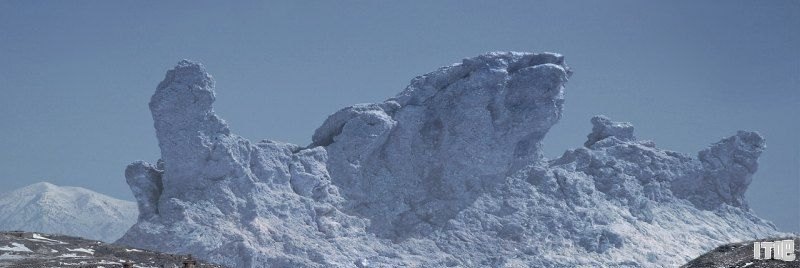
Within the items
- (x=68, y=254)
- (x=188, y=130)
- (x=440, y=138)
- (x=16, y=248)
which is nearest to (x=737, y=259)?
(x=68, y=254)

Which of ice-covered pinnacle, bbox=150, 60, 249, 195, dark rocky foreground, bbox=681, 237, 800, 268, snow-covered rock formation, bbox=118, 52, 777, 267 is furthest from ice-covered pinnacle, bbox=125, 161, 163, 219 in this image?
dark rocky foreground, bbox=681, 237, 800, 268

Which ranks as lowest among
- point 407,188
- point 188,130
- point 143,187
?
point 143,187

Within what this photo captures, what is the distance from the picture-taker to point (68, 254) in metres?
79.9

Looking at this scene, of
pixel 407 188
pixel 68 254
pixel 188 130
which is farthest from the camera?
A: pixel 407 188

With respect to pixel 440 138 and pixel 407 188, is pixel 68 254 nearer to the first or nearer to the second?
pixel 407 188

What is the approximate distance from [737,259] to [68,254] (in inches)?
2308

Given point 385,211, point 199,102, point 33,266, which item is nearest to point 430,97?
point 385,211

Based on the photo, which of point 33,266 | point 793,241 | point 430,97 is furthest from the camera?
point 430,97

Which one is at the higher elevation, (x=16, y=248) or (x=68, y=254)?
(x=68, y=254)

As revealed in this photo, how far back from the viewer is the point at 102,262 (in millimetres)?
71688

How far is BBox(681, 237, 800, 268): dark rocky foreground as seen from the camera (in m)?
49.6

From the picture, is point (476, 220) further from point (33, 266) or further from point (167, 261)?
point (33, 266)

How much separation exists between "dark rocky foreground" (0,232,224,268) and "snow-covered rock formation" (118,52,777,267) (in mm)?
53445

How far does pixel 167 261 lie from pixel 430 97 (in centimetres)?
11148
